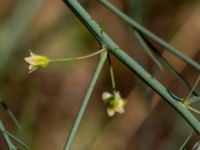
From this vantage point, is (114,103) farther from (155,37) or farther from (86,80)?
(86,80)

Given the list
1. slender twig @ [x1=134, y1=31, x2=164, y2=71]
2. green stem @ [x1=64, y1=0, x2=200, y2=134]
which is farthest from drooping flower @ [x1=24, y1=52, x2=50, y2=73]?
slender twig @ [x1=134, y1=31, x2=164, y2=71]

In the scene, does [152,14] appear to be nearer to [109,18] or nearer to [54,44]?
[109,18]

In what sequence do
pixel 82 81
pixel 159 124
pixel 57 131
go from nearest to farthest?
pixel 159 124, pixel 57 131, pixel 82 81

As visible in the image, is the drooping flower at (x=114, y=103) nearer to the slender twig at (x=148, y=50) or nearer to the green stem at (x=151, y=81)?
the slender twig at (x=148, y=50)

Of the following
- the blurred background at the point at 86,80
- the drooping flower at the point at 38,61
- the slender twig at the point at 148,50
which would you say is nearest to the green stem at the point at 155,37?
the slender twig at the point at 148,50

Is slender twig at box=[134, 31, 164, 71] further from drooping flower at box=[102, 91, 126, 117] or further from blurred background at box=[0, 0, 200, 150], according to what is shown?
blurred background at box=[0, 0, 200, 150]

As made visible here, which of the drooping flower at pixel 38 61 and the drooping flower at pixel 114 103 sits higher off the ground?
the drooping flower at pixel 38 61

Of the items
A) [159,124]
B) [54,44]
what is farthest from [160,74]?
[54,44]

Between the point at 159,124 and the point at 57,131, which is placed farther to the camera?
the point at 57,131
